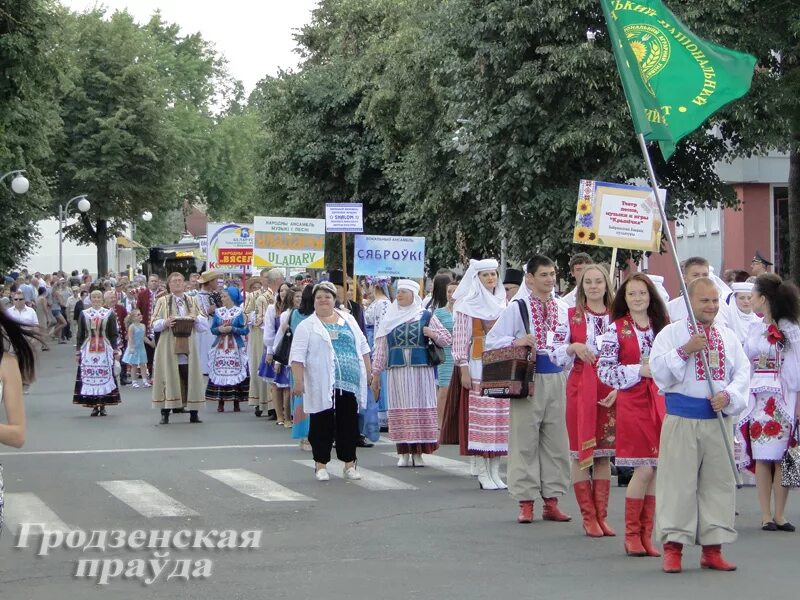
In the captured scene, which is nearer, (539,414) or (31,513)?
(539,414)

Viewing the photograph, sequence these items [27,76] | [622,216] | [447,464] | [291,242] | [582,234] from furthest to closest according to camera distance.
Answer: [27,76] < [291,242] < [582,234] < [622,216] < [447,464]

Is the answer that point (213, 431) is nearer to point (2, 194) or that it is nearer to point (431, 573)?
point (431, 573)

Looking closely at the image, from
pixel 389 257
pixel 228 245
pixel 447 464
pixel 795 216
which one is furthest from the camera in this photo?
pixel 228 245

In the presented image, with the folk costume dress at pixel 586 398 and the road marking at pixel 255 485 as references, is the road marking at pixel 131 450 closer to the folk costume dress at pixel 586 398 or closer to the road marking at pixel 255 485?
the road marking at pixel 255 485

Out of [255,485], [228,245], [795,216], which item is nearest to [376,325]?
[255,485]

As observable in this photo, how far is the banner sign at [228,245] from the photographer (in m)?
32.5

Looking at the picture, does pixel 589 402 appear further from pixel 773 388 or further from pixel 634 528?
pixel 773 388

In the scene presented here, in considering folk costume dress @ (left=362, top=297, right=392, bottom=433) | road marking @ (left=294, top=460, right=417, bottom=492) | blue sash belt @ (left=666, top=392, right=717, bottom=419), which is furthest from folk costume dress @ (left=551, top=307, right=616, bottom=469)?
folk costume dress @ (left=362, top=297, right=392, bottom=433)

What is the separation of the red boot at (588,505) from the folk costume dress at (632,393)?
2.88 ft

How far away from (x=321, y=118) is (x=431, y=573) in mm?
44120

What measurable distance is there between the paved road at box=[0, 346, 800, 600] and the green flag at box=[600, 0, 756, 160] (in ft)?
10.1

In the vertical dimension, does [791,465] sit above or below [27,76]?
below

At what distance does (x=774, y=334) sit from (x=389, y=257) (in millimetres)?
12632

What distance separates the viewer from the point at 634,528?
31.6 feet
